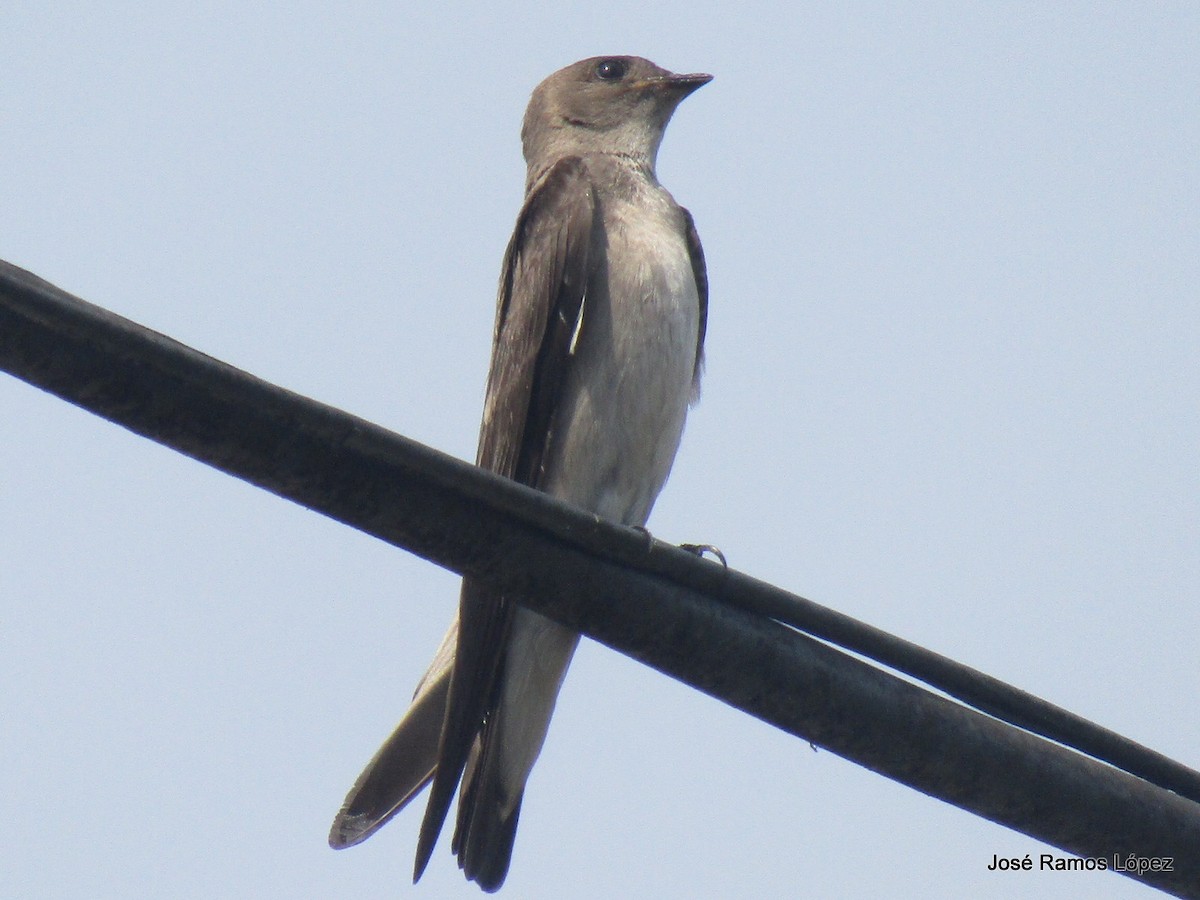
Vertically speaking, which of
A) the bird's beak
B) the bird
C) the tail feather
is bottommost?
the tail feather

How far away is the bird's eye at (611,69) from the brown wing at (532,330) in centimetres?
172

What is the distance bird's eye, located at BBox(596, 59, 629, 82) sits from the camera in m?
7.97

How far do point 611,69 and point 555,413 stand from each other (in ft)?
10.2

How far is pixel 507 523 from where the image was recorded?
3.03 meters

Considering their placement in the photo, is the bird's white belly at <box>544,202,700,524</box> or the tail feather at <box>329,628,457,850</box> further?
the bird's white belly at <box>544,202,700,524</box>

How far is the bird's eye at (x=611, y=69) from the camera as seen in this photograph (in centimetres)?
797

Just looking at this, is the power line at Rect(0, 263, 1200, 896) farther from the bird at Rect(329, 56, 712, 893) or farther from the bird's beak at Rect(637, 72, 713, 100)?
the bird's beak at Rect(637, 72, 713, 100)

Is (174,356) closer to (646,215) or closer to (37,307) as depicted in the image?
(37,307)

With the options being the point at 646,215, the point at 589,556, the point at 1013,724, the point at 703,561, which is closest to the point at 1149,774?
the point at 1013,724

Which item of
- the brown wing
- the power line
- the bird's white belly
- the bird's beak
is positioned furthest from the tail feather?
the bird's beak

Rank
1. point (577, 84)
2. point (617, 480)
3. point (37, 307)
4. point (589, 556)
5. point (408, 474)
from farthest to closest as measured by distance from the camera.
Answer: point (577, 84)
point (617, 480)
point (589, 556)
point (408, 474)
point (37, 307)

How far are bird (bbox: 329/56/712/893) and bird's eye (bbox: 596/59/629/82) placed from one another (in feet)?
5.71

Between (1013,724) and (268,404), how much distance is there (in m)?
1.81

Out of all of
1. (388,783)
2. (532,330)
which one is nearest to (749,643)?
(388,783)
